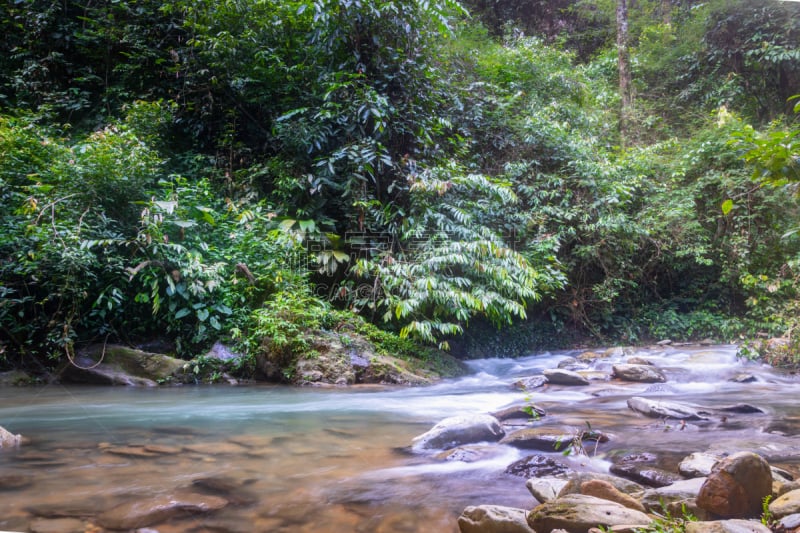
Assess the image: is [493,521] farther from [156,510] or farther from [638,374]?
[638,374]

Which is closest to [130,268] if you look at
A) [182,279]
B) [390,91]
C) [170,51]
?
[182,279]

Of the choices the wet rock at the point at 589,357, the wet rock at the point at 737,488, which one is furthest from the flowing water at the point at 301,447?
the wet rock at the point at 589,357

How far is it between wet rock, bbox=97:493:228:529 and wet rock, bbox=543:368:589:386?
12.8ft

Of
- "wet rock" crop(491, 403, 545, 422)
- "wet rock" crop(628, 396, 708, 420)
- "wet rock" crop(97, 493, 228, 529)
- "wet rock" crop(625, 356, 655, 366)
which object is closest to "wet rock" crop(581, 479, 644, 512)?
"wet rock" crop(97, 493, 228, 529)

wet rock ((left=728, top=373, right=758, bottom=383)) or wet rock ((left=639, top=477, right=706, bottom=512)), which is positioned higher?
wet rock ((left=639, top=477, right=706, bottom=512))

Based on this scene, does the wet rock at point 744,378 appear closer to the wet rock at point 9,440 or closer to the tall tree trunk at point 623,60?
the tall tree trunk at point 623,60

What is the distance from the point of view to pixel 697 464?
2.20 meters

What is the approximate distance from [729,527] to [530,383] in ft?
11.8

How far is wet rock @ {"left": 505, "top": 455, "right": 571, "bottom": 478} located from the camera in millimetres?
2316

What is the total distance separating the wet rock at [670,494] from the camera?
1.79m

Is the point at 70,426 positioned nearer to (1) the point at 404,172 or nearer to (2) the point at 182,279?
(2) the point at 182,279

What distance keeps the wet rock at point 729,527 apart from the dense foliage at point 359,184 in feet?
12.9

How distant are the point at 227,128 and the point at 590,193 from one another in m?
5.92

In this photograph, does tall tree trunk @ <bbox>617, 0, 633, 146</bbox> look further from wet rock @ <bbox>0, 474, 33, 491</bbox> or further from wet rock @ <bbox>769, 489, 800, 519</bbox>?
wet rock @ <bbox>0, 474, 33, 491</bbox>
